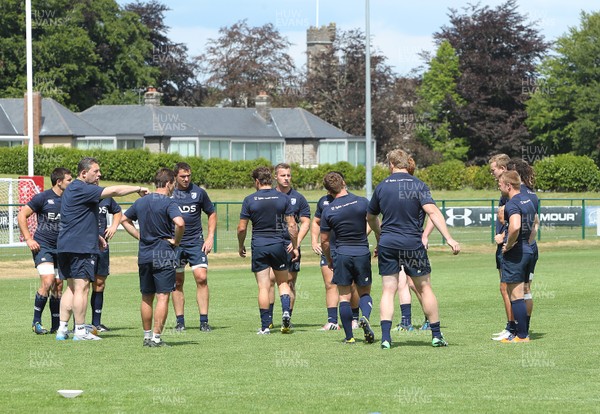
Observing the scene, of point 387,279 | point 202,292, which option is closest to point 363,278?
point 387,279

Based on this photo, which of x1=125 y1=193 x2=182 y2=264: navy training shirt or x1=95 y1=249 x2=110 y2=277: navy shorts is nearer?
x1=125 y1=193 x2=182 y2=264: navy training shirt

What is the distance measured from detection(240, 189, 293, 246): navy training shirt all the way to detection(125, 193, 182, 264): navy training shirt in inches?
72.3

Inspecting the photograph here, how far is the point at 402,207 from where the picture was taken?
12.1 m

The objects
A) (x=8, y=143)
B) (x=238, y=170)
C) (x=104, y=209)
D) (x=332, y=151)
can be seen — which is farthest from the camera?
(x=332, y=151)

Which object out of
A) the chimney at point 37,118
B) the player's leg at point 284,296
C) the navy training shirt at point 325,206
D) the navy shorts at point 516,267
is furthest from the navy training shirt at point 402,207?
the chimney at point 37,118

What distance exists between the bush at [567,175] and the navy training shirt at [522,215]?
187ft

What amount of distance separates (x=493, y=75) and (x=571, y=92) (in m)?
5.53

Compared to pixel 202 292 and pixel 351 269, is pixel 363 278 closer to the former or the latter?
pixel 351 269

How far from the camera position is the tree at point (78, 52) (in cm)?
8194

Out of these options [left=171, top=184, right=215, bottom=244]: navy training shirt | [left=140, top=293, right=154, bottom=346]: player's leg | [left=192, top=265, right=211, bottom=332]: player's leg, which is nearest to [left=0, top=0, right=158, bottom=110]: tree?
[left=171, top=184, right=215, bottom=244]: navy training shirt

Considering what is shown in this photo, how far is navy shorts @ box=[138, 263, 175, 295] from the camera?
12.7 metres

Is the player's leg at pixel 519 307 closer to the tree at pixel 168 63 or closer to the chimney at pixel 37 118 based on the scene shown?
the chimney at pixel 37 118

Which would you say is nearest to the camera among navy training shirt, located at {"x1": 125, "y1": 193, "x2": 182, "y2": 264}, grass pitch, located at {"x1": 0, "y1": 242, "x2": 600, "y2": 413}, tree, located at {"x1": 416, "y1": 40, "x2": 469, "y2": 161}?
grass pitch, located at {"x1": 0, "y1": 242, "x2": 600, "y2": 413}

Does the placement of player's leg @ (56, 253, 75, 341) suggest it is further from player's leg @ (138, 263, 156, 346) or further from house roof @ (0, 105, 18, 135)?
house roof @ (0, 105, 18, 135)
